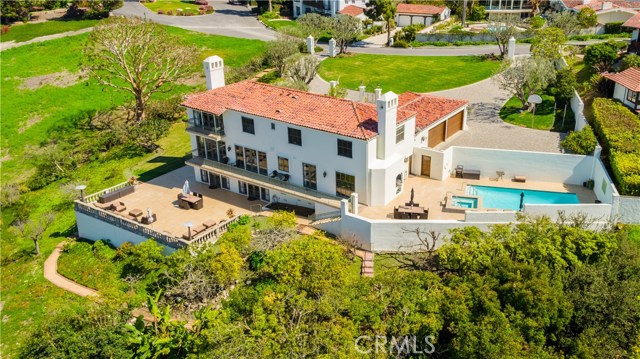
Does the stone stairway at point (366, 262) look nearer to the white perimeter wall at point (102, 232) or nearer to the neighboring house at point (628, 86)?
the white perimeter wall at point (102, 232)

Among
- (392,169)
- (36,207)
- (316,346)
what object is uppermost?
(392,169)

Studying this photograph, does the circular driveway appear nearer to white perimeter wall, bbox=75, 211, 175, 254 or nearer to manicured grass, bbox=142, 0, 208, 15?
manicured grass, bbox=142, 0, 208, 15

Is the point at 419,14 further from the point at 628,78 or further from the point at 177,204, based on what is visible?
the point at 177,204

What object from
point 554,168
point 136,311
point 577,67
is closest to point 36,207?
point 136,311

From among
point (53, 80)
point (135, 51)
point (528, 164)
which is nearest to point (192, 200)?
point (135, 51)

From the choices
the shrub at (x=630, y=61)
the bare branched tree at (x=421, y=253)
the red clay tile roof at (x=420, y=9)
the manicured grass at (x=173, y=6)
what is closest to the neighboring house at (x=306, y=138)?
the bare branched tree at (x=421, y=253)

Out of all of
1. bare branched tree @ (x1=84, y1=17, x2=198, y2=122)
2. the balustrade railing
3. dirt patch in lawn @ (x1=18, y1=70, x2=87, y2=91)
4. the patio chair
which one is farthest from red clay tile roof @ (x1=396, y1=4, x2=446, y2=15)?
the patio chair

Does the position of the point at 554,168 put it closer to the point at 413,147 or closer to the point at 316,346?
the point at 413,147
